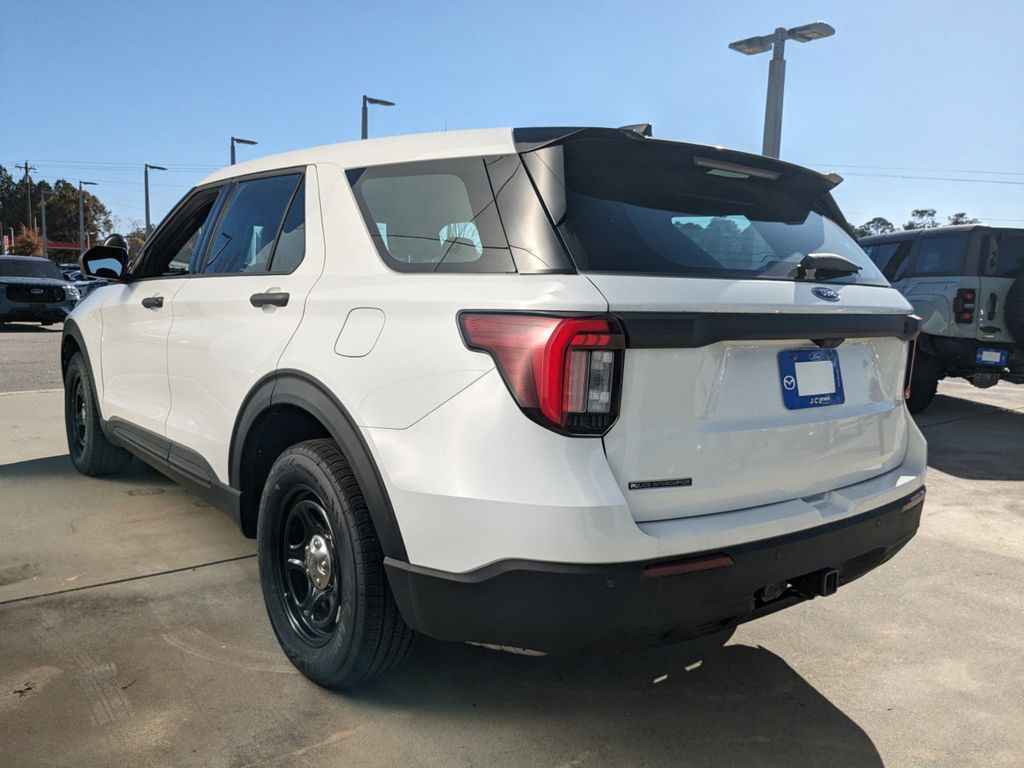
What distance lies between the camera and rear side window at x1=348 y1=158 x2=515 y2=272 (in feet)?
7.05


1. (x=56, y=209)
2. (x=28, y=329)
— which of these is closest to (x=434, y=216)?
(x=28, y=329)

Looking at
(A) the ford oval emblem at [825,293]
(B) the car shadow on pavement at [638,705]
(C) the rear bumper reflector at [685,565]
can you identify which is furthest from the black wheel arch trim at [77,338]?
(A) the ford oval emblem at [825,293]

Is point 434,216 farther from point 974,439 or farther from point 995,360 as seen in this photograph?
point 995,360

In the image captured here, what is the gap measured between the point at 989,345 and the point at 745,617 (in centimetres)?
713

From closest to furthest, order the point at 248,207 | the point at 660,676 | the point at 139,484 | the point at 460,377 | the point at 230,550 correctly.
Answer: the point at 460,377
the point at 660,676
the point at 248,207
the point at 230,550
the point at 139,484

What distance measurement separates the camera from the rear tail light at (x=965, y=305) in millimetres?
8031

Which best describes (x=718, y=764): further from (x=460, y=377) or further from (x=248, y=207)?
(x=248, y=207)

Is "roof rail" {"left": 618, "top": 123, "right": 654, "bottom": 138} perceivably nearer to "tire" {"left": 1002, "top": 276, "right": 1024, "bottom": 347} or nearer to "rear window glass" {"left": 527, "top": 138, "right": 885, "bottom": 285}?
"rear window glass" {"left": 527, "top": 138, "right": 885, "bottom": 285}

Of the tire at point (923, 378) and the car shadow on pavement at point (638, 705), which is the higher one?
the tire at point (923, 378)

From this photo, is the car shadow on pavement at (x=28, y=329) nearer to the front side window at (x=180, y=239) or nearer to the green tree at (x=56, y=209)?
the front side window at (x=180, y=239)

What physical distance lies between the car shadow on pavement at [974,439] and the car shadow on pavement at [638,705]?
3959 millimetres

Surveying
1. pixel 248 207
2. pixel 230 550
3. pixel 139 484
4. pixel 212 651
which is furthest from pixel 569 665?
pixel 139 484

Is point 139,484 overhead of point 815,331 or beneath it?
beneath

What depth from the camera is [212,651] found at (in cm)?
278
